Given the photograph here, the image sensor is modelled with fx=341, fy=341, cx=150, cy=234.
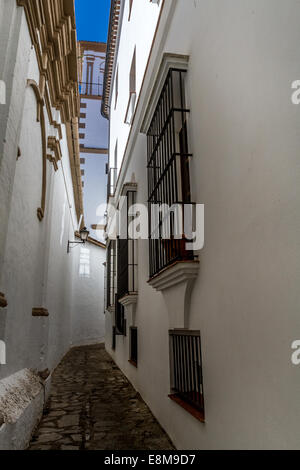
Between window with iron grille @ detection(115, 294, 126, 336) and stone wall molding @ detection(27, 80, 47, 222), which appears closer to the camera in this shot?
stone wall molding @ detection(27, 80, 47, 222)

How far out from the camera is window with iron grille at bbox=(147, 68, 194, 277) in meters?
3.05

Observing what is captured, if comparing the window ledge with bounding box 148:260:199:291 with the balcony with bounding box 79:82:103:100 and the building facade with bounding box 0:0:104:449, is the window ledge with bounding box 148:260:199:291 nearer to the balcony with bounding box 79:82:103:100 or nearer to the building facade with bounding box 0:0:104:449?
the building facade with bounding box 0:0:104:449

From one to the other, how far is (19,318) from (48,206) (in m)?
2.09

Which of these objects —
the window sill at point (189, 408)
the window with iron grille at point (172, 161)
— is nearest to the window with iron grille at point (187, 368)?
the window sill at point (189, 408)

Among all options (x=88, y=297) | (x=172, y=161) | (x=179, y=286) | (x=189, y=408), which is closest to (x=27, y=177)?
(x=172, y=161)

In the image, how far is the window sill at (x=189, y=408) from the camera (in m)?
2.56

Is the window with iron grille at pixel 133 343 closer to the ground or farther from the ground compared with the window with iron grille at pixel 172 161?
closer to the ground

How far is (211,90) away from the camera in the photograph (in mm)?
2580

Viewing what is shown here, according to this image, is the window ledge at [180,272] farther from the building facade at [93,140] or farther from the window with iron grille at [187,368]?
the building facade at [93,140]

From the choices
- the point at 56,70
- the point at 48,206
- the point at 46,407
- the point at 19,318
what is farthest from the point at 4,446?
the point at 56,70

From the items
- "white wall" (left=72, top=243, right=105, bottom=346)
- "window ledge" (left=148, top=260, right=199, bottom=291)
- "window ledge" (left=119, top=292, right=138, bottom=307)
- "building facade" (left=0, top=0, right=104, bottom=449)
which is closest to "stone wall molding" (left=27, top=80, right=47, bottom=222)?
"building facade" (left=0, top=0, right=104, bottom=449)

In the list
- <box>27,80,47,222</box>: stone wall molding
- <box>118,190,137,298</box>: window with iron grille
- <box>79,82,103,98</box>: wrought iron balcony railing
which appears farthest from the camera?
<box>79,82,103,98</box>: wrought iron balcony railing

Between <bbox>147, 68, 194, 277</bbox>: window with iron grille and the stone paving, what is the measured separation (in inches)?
67.6

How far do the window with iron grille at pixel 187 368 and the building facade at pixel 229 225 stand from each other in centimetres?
1
